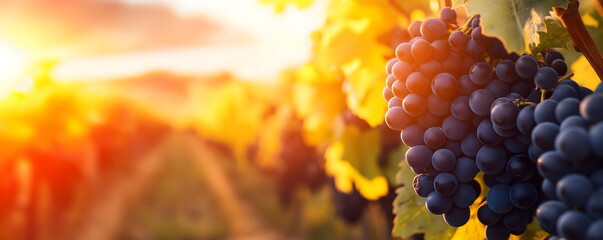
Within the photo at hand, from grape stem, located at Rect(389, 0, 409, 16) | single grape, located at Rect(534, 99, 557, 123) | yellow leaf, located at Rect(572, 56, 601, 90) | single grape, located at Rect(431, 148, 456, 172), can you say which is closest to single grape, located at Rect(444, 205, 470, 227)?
single grape, located at Rect(431, 148, 456, 172)

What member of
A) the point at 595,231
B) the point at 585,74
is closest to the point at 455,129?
the point at 595,231

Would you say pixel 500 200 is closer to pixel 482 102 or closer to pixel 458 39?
pixel 482 102

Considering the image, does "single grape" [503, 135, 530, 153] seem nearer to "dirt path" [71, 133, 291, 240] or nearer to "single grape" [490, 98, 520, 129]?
"single grape" [490, 98, 520, 129]

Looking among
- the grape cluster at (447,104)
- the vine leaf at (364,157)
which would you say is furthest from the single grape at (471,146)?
the vine leaf at (364,157)

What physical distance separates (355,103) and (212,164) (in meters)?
19.5

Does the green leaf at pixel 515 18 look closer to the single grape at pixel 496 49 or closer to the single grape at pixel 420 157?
the single grape at pixel 496 49

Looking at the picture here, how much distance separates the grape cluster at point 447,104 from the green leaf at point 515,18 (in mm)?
→ 115

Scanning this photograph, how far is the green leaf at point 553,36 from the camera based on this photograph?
1062mm

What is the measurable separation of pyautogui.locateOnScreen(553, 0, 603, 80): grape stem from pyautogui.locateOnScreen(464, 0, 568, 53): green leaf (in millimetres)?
54

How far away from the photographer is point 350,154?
295cm

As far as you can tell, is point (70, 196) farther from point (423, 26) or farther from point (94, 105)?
point (423, 26)

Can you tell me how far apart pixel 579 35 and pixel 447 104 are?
0.29 m

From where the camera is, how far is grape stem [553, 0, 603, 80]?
39.9 inches

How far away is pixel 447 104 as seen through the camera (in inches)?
45.7
